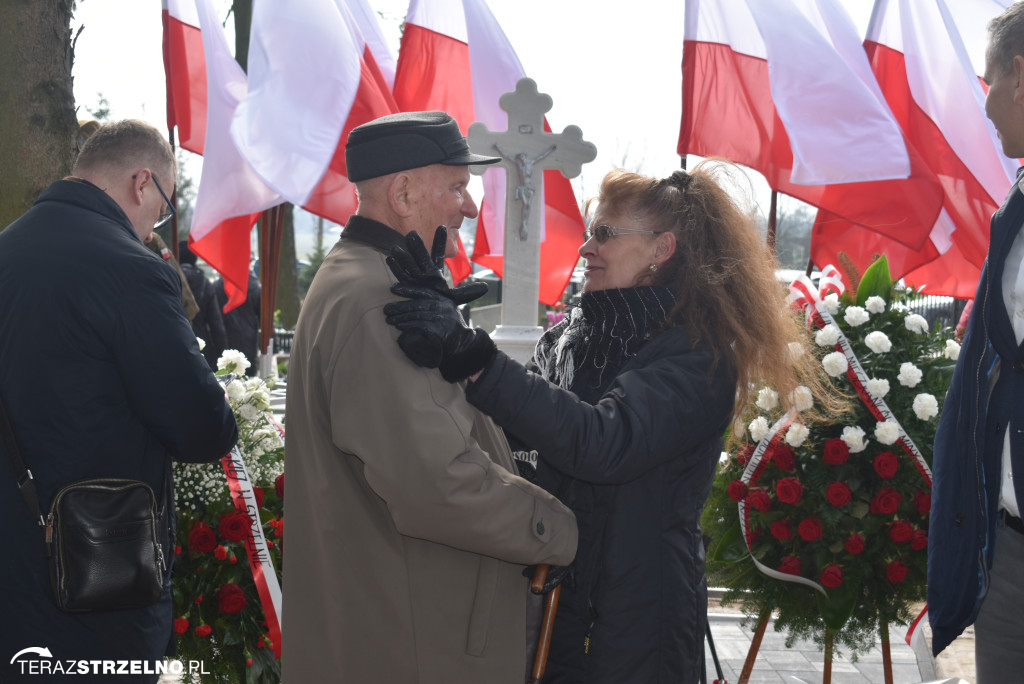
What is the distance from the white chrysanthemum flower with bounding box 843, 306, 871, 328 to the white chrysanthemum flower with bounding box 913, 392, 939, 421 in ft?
1.22

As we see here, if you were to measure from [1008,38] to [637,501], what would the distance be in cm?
146

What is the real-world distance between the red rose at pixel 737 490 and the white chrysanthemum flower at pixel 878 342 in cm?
76

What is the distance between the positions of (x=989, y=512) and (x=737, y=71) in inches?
208

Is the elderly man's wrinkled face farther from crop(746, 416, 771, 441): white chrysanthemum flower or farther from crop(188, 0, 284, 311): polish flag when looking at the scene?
crop(188, 0, 284, 311): polish flag

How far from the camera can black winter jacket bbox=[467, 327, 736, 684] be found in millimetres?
2012

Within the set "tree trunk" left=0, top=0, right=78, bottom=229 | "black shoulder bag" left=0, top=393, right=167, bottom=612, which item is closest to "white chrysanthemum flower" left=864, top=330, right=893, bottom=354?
"black shoulder bag" left=0, top=393, right=167, bottom=612

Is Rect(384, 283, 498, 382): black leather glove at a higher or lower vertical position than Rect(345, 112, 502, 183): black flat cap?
lower

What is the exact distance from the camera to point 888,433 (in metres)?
3.46

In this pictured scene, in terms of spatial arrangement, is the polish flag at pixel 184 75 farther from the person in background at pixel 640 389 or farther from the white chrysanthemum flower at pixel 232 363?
the person in background at pixel 640 389

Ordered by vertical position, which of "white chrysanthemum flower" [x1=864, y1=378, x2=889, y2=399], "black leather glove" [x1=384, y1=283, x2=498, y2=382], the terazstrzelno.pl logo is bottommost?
the terazstrzelno.pl logo

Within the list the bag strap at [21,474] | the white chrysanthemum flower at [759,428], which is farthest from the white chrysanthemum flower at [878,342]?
the bag strap at [21,474]

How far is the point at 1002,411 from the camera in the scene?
2.19 meters

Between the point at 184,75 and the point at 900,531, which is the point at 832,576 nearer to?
the point at 900,531

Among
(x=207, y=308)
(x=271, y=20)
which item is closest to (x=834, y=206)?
(x=271, y=20)
